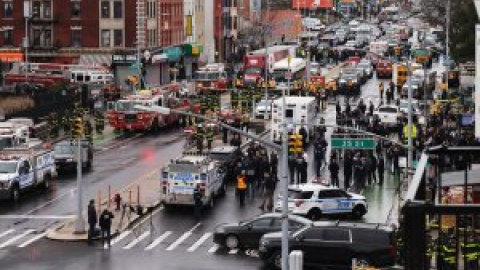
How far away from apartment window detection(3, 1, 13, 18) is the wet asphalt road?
4428 cm

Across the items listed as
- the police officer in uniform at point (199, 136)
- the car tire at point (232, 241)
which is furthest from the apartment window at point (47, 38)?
the car tire at point (232, 241)

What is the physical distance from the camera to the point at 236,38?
430 feet

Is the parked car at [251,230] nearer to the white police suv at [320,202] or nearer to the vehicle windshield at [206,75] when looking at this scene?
the white police suv at [320,202]

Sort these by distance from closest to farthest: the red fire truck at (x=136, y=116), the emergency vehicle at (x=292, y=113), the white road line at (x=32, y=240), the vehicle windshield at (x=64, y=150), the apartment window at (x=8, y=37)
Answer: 1. the white road line at (x=32, y=240)
2. the vehicle windshield at (x=64, y=150)
3. the emergency vehicle at (x=292, y=113)
4. the red fire truck at (x=136, y=116)
5. the apartment window at (x=8, y=37)

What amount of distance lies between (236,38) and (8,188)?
88.7m

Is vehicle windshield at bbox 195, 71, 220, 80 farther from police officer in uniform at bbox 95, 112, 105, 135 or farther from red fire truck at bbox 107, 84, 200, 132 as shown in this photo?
police officer in uniform at bbox 95, 112, 105, 135

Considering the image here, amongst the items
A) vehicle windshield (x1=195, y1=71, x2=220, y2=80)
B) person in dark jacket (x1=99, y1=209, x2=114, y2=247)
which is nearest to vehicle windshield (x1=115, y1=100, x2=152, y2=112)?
vehicle windshield (x1=195, y1=71, x2=220, y2=80)

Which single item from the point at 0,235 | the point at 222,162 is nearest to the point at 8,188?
the point at 0,235

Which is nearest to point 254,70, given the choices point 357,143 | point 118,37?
point 118,37

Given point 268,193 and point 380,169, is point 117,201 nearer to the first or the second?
point 268,193

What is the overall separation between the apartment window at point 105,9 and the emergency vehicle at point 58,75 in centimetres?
675

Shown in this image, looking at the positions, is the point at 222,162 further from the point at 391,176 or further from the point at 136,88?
the point at 136,88

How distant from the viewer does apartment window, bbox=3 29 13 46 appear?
322 feet

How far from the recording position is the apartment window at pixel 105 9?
95.6 m
